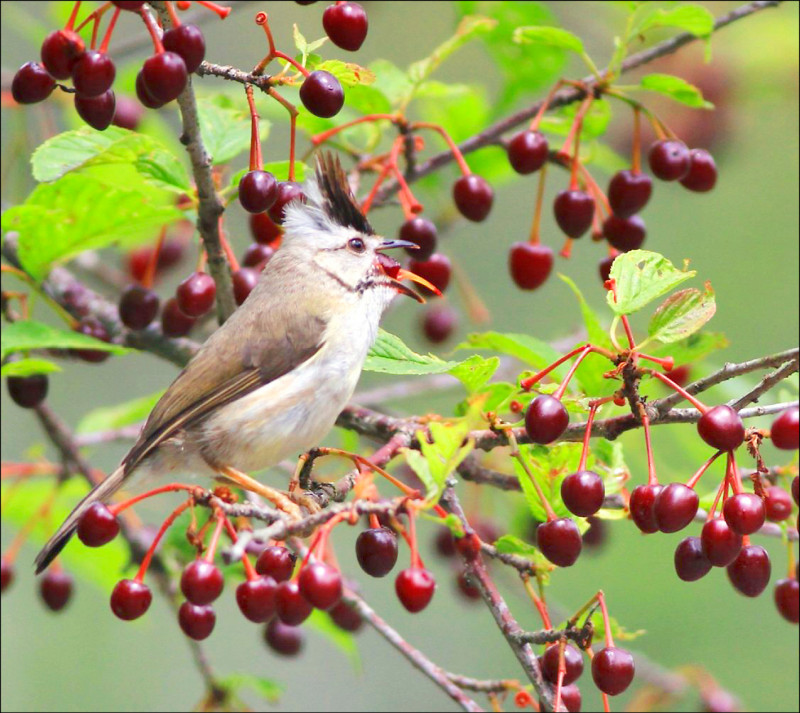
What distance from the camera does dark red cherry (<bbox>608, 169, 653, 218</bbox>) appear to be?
10.5 ft

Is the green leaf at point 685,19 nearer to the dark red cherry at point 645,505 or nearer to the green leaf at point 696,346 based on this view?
the green leaf at point 696,346

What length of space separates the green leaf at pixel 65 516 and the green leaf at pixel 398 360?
1615 millimetres

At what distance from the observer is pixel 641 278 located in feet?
7.76

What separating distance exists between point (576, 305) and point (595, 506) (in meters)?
5.96

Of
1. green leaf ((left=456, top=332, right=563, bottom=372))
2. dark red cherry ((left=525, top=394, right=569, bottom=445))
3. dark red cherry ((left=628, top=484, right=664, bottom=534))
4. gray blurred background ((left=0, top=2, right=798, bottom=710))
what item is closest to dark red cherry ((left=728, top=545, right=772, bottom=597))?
dark red cherry ((left=628, top=484, right=664, bottom=534))

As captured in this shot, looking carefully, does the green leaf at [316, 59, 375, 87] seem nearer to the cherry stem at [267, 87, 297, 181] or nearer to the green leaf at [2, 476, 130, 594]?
the cherry stem at [267, 87, 297, 181]

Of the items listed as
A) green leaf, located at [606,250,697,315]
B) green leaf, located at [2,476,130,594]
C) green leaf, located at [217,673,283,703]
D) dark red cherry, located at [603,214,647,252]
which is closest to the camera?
green leaf, located at [606,250,697,315]

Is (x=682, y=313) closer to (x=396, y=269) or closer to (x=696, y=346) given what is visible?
(x=696, y=346)

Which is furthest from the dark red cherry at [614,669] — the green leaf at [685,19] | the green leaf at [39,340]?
the green leaf at [685,19]

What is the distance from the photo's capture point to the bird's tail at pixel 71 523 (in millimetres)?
2934

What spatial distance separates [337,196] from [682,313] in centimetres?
131

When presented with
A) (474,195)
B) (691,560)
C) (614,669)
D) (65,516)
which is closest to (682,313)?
(691,560)

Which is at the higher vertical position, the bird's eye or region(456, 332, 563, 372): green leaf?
region(456, 332, 563, 372): green leaf

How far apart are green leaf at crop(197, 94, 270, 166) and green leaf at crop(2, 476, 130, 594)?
1412mm
